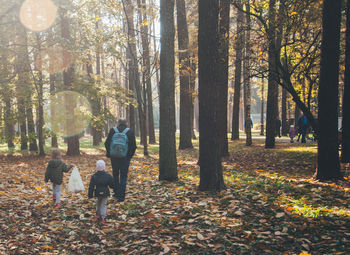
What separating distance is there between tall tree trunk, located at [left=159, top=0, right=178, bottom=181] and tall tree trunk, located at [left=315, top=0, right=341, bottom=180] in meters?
4.22

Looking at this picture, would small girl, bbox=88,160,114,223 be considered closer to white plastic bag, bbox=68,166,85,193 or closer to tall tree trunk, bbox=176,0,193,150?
white plastic bag, bbox=68,166,85,193

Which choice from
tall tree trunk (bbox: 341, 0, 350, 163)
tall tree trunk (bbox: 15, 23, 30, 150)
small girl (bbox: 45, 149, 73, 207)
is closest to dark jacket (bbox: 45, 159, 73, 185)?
small girl (bbox: 45, 149, 73, 207)

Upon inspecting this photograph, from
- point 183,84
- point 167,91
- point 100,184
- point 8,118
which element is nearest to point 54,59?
point 8,118

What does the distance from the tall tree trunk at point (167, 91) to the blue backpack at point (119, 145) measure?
2.16 m

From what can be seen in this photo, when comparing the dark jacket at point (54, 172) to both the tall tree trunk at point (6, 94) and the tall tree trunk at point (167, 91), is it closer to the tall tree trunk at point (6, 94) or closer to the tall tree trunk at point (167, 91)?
the tall tree trunk at point (167, 91)

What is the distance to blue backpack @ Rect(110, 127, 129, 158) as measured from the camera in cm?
711

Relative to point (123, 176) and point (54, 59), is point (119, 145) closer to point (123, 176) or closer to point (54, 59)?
point (123, 176)

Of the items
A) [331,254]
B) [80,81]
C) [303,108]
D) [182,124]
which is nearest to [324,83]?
[303,108]

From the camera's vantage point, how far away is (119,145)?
7.10 metres

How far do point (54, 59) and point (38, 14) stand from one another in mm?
2548

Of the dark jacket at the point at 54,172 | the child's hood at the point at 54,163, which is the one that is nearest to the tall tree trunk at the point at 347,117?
the dark jacket at the point at 54,172

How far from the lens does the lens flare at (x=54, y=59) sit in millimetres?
16641

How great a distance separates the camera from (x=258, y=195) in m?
6.93

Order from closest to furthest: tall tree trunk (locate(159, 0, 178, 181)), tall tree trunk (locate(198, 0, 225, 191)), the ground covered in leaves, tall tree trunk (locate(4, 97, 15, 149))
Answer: the ground covered in leaves < tall tree trunk (locate(198, 0, 225, 191)) < tall tree trunk (locate(159, 0, 178, 181)) < tall tree trunk (locate(4, 97, 15, 149))
